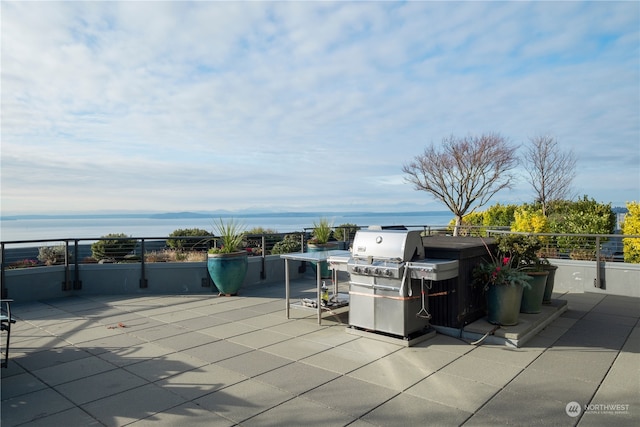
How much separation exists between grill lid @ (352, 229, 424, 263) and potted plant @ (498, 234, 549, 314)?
1478mm

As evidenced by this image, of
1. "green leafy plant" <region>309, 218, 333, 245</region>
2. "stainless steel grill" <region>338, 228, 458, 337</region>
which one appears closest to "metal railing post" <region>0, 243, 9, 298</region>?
"green leafy plant" <region>309, 218, 333, 245</region>

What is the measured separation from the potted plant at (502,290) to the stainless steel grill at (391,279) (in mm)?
584

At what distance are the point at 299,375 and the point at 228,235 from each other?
4728mm

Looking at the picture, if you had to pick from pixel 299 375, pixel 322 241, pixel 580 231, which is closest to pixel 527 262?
pixel 299 375

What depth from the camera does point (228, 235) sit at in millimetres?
8414

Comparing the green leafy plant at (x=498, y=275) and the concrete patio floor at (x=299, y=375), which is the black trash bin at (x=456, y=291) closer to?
the green leafy plant at (x=498, y=275)

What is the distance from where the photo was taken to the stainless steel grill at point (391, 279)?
5008 millimetres

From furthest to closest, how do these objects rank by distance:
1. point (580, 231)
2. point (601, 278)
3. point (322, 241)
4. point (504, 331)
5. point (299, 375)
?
point (580, 231) → point (322, 241) → point (601, 278) → point (504, 331) → point (299, 375)

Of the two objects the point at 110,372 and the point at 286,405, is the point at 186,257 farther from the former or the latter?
the point at 286,405

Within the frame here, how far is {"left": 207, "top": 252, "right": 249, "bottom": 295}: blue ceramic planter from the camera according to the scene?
8211 mm

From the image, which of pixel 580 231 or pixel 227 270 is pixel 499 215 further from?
pixel 227 270

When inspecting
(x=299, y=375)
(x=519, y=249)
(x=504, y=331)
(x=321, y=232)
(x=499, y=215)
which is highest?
(x=499, y=215)

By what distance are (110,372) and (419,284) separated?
3550 mm

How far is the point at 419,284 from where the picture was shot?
17.5 feet
